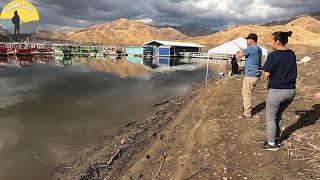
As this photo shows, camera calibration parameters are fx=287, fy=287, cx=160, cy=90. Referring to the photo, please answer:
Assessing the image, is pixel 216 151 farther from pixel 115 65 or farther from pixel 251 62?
pixel 115 65

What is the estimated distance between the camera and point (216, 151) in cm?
711

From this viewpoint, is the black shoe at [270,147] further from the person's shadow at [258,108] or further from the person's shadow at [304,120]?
the person's shadow at [258,108]

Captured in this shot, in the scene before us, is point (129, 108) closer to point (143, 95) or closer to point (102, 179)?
point (143, 95)

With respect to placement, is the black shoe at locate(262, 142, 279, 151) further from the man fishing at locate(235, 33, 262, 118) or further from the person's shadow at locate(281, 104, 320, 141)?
the man fishing at locate(235, 33, 262, 118)

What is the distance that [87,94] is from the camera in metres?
22.9

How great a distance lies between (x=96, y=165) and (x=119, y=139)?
3172 millimetres

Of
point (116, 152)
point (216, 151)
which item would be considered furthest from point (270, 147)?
point (116, 152)

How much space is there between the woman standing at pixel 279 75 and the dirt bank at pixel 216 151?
0.91 m

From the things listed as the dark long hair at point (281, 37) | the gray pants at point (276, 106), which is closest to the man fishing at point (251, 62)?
the dark long hair at point (281, 37)

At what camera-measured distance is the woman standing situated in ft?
20.2

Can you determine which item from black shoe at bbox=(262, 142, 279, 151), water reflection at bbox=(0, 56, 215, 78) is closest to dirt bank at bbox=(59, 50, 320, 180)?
black shoe at bbox=(262, 142, 279, 151)

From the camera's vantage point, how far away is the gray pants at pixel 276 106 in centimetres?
620

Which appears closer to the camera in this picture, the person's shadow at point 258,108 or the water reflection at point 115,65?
the person's shadow at point 258,108

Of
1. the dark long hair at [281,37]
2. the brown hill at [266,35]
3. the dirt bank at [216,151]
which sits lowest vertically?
the dirt bank at [216,151]
